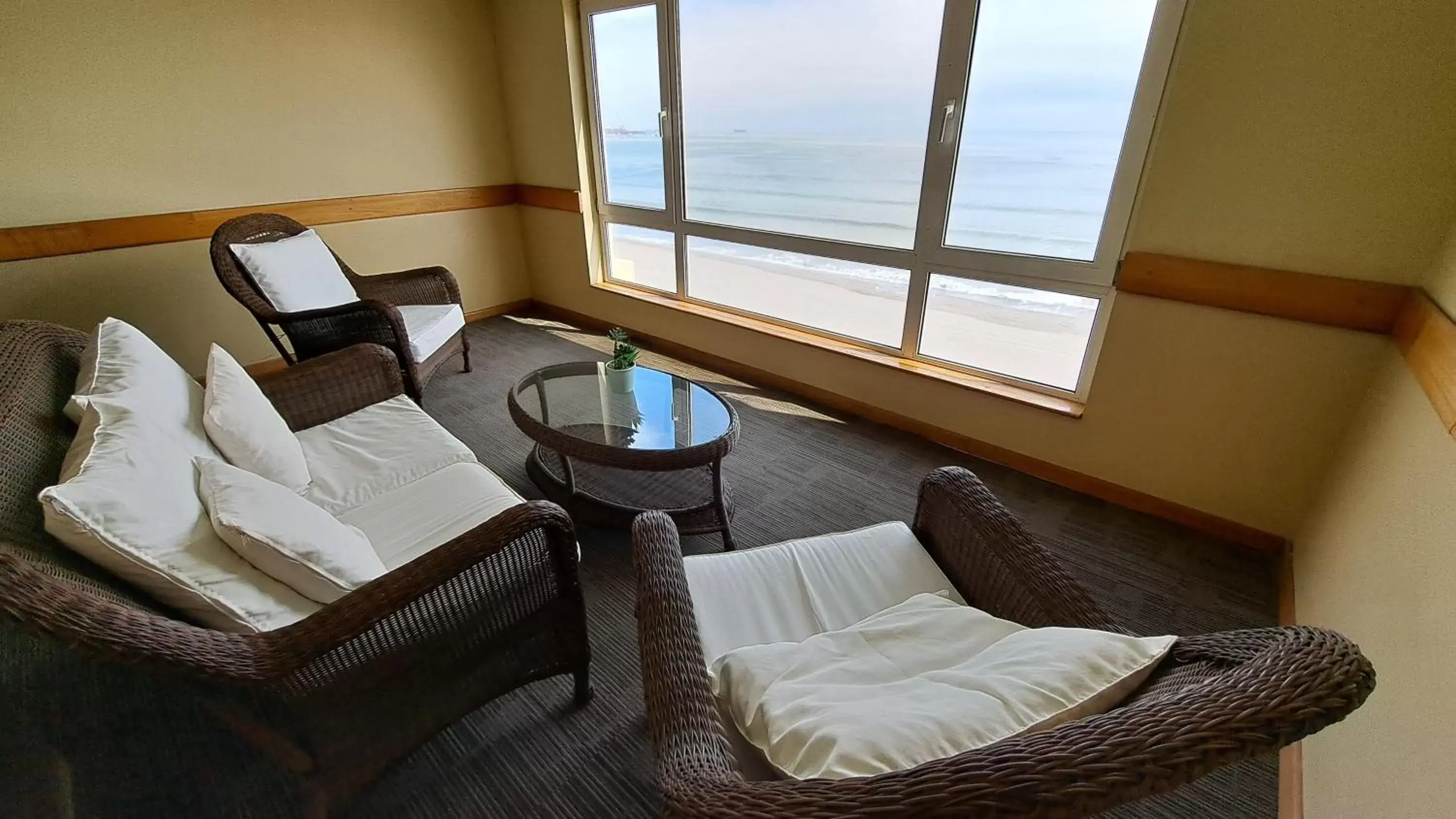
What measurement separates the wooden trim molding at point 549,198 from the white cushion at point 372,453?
7.64ft

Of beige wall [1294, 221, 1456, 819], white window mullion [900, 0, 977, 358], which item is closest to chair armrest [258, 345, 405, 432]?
white window mullion [900, 0, 977, 358]

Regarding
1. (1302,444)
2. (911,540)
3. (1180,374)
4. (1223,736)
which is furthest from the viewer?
(1180,374)

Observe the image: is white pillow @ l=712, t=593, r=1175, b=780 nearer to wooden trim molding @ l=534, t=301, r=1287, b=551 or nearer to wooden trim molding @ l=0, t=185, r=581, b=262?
wooden trim molding @ l=534, t=301, r=1287, b=551

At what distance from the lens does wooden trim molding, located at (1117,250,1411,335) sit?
164cm

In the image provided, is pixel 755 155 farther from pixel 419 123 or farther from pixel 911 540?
pixel 911 540

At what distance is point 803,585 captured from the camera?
3.95 ft

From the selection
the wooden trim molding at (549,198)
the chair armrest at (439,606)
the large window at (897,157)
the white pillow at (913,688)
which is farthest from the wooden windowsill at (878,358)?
the chair armrest at (439,606)

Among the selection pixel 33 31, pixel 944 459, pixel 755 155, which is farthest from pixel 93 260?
pixel 944 459

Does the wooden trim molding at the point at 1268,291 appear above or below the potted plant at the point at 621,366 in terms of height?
above

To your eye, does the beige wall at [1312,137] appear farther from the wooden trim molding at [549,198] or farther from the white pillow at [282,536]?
the wooden trim molding at [549,198]

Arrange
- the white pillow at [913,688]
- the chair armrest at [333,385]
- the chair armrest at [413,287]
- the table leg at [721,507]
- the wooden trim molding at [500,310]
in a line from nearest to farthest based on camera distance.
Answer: the white pillow at [913,688], the chair armrest at [333,385], the table leg at [721,507], the chair armrest at [413,287], the wooden trim molding at [500,310]

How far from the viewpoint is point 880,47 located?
8.15 feet

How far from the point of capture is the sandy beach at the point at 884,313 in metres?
2.40

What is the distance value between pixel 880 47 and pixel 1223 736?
2673 mm
